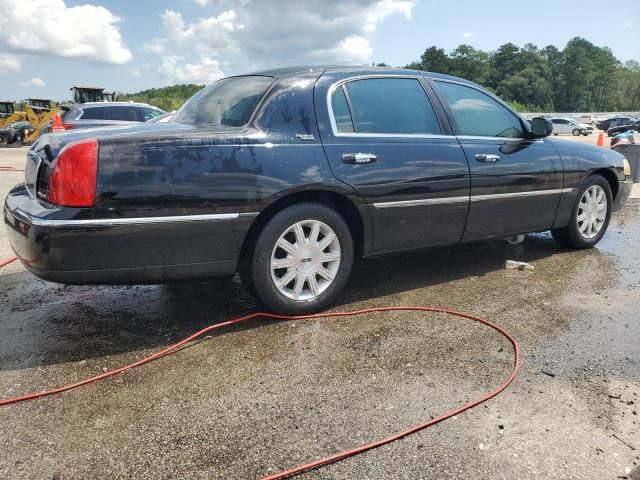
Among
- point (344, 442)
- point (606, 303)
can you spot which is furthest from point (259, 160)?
point (606, 303)

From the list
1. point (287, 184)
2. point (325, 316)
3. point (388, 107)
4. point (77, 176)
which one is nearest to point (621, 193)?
point (388, 107)

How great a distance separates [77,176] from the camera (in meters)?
2.83

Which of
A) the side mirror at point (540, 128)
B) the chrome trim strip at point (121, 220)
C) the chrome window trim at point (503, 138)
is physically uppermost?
the side mirror at point (540, 128)

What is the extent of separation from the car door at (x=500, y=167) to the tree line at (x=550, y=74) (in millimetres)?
112631

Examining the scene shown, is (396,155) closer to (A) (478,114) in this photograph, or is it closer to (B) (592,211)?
(A) (478,114)

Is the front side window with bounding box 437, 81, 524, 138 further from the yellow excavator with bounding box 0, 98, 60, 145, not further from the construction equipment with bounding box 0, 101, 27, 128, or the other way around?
the construction equipment with bounding box 0, 101, 27, 128

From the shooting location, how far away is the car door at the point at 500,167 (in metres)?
4.22

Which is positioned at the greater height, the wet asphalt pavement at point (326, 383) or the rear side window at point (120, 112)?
the rear side window at point (120, 112)

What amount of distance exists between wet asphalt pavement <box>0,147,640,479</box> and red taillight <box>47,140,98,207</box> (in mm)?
889

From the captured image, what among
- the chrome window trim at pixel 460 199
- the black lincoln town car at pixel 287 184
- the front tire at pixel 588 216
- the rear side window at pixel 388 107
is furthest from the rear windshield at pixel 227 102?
the front tire at pixel 588 216

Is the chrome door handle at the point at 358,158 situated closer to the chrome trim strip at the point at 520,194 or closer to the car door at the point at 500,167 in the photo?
the car door at the point at 500,167

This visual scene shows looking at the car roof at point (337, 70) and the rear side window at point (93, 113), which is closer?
the car roof at point (337, 70)

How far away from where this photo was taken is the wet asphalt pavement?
6.98 feet

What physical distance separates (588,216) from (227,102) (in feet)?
12.2
